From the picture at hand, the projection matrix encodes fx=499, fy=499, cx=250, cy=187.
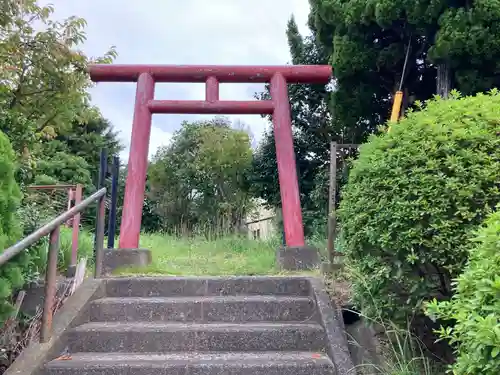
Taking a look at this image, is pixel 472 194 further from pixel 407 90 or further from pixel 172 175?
pixel 172 175

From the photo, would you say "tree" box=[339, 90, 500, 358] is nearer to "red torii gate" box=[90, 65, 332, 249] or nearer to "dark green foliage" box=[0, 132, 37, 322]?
"dark green foliage" box=[0, 132, 37, 322]

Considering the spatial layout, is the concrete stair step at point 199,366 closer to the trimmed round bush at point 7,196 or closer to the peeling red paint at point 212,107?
the trimmed round bush at point 7,196

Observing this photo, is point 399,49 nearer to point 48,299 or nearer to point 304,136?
point 304,136

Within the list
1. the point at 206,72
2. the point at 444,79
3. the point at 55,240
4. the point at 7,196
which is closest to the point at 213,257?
the point at 206,72

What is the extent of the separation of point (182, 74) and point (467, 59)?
13.2 feet

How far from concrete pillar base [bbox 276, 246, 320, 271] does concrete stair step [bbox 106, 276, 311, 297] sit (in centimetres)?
68

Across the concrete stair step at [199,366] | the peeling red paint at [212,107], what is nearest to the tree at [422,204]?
the concrete stair step at [199,366]

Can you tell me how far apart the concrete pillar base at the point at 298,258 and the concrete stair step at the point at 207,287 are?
0.68 metres

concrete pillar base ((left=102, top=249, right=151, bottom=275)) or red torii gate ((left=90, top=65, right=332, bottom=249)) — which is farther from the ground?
red torii gate ((left=90, top=65, right=332, bottom=249))

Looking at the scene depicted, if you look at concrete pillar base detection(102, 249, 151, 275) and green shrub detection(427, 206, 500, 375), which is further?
concrete pillar base detection(102, 249, 151, 275)

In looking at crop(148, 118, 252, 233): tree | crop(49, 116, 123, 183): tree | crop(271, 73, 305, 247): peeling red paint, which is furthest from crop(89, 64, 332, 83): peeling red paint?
crop(49, 116, 123, 183): tree

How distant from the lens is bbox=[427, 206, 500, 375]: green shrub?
1354 millimetres

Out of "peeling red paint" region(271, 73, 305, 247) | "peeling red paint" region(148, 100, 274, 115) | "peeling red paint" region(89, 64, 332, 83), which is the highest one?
"peeling red paint" region(89, 64, 332, 83)

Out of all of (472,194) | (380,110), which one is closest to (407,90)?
(380,110)
